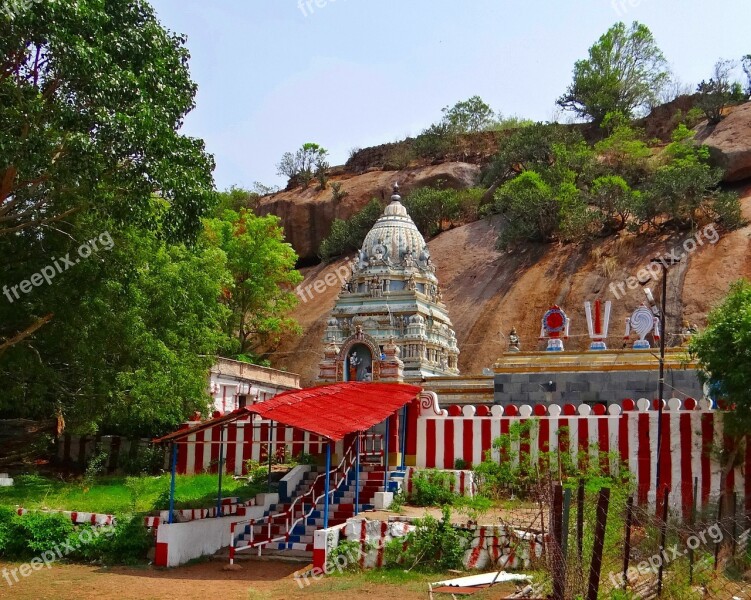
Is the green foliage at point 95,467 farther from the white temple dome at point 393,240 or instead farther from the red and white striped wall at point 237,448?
the white temple dome at point 393,240

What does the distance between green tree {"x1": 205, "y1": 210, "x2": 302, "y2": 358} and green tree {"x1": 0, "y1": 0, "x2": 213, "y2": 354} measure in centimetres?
2284

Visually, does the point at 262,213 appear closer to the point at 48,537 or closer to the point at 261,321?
the point at 261,321

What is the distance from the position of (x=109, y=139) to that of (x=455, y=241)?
1293 inches

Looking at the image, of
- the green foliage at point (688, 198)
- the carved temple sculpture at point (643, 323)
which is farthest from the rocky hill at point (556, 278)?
the carved temple sculpture at point (643, 323)

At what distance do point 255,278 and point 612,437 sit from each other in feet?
88.0

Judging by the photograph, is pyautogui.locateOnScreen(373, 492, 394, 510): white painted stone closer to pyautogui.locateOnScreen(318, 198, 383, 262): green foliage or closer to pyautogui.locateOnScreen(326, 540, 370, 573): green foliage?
pyautogui.locateOnScreen(326, 540, 370, 573): green foliage

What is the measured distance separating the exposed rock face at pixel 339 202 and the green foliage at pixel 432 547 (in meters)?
41.7

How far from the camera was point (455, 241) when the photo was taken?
48.2 m

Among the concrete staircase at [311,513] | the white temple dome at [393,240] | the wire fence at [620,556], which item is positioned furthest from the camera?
the white temple dome at [393,240]

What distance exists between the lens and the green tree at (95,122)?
16.2 meters

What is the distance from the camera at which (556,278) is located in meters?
40.8

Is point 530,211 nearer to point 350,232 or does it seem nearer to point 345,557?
point 350,232

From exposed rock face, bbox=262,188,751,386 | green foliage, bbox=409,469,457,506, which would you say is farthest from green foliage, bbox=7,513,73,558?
exposed rock face, bbox=262,188,751,386

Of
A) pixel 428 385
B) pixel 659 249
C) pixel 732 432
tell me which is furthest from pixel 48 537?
pixel 659 249
